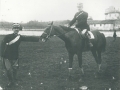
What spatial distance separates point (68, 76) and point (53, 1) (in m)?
3.58

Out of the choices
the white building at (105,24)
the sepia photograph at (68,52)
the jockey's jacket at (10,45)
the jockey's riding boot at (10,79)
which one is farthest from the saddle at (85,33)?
the white building at (105,24)

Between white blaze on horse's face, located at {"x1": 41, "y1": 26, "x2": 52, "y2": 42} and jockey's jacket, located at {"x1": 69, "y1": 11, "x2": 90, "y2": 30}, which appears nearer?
white blaze on horse's face, located at {"x1": 41, "y1": 26, "x2": 52, "y2": 42}

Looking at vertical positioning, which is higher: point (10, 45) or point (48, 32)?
point (48, 32)

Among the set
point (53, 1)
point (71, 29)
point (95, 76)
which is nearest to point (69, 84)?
point (95, 76)

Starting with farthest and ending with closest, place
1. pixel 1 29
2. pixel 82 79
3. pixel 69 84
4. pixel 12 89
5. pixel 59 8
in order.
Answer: pixel 1 29
pixel 59 8
pixel 82 79
pixel 69 84
pixel 12 89

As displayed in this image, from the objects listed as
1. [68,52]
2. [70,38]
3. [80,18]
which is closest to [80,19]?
[80,18]

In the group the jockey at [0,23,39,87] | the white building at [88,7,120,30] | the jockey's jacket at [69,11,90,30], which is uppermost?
the jockey's jacket at [69,11,90,30]

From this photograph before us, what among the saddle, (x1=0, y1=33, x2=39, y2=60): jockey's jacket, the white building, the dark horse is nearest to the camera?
(x1=0, y1=33, x2=39, y2=60): jockey's jacket

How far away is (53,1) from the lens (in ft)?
29.7

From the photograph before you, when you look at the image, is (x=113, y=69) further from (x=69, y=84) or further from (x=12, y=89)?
(x=12, y=89)

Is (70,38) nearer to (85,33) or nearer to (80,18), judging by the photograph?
(85,33)


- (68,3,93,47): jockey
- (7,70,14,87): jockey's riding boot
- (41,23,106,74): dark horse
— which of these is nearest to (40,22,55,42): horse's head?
(41,23,106,74): dark horse

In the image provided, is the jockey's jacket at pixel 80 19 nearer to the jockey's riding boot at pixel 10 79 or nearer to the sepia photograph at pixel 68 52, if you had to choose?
the sepia photograph at pixel 68 52

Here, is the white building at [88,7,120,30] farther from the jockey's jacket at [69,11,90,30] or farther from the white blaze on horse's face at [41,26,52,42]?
the white blaze on horse's face at [41,26,52,42]
